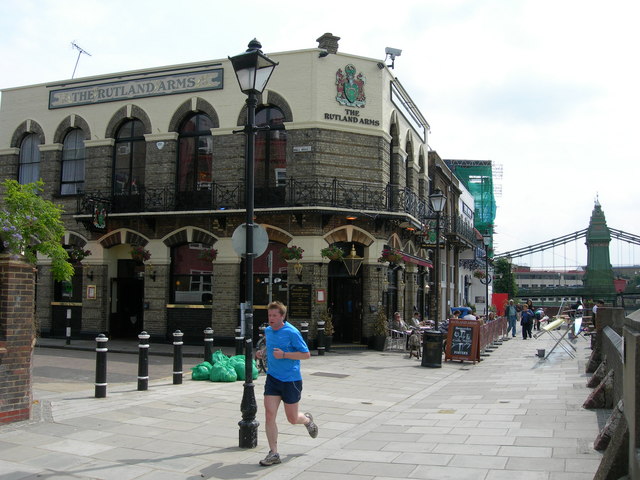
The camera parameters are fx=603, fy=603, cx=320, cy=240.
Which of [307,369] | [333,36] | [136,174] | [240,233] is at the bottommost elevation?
[307,369]

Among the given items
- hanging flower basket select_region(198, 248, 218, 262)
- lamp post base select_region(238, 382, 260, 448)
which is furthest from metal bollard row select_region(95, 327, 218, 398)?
hanging flower basket select_region(198, 248, 218, 262)

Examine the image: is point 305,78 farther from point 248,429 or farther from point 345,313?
point 248,429

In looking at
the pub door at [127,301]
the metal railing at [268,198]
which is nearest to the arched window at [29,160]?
the metal railing at [268,198]

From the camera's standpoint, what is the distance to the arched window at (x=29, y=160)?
81.5 ft

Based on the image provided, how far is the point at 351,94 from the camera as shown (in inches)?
821

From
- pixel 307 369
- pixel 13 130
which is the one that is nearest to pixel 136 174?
pixel 13 130

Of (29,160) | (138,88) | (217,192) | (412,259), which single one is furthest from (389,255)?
(29,160)

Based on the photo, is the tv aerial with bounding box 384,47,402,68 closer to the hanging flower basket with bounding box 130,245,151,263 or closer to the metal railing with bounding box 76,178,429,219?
the metal railing with bounding box 76,178,429,219

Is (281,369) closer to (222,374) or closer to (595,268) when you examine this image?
(222,374)

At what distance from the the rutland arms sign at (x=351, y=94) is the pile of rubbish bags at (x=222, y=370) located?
1040cm

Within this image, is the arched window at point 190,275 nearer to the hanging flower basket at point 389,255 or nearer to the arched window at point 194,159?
the arched window at point 194,159

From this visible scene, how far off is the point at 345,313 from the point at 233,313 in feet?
12.7

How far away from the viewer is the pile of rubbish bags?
12555mm

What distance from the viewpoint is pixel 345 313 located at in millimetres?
21094
